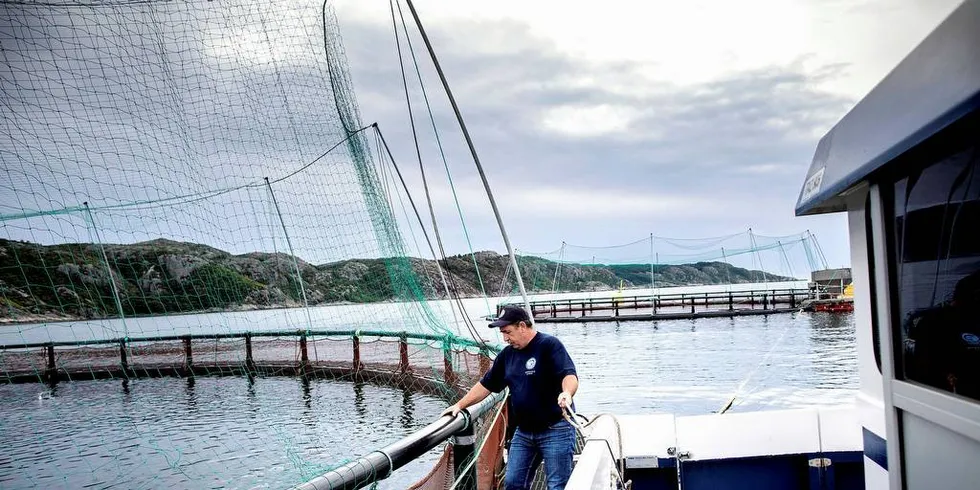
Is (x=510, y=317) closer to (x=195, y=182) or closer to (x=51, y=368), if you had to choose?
(x=195, y=182)

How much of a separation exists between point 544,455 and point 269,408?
40.4ft

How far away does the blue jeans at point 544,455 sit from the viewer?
4449 millimetres

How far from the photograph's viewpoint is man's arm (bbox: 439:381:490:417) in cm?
395

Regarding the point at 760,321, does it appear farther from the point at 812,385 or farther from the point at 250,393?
the point at 250,393

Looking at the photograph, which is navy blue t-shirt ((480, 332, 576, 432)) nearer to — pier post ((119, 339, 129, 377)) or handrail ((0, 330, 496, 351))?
handrail ((0, 330, 496, 351))

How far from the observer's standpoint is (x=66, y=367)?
2244cm

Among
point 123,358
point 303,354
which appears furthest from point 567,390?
point 123,358

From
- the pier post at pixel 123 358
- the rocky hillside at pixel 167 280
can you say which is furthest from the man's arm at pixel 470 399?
the pier post at pixel 123 358

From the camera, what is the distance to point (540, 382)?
177 inches

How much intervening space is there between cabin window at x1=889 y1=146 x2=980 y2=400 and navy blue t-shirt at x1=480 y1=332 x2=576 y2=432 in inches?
86.8

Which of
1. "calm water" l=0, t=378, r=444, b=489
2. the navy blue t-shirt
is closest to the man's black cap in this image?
the navy blue t-shirt

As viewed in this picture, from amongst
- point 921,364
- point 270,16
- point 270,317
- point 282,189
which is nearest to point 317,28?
point 270,16

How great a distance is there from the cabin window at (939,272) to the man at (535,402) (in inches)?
86.6

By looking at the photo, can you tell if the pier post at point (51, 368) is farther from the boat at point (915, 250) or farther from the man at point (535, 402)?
the boat at point (915, 250)
